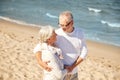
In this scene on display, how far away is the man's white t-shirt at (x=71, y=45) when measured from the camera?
4.45 m

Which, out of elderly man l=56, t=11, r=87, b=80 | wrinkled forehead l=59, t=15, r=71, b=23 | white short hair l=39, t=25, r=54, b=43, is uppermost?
wrinkled forehead l=59, t=15, r=71, b=23

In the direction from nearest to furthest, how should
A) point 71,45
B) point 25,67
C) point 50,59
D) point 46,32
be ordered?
point 46,32
point 50,59
point 71,45
point 25,67

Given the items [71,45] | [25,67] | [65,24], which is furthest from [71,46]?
[25,67]

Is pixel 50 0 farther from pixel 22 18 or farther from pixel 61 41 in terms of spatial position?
pixel 61 41

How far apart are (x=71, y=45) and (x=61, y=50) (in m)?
0.14

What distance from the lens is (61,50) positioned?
4.43 m

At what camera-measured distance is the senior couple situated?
4309mm

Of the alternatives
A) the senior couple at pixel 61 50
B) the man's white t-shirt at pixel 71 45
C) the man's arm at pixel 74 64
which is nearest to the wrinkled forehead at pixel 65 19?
the senior couple at pixel 61 50

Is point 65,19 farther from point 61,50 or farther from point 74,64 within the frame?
point 74,64

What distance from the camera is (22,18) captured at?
29.2 m

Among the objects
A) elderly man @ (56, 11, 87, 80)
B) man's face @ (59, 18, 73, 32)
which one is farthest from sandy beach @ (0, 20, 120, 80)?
man's face @ (59, 18, 73, 32)

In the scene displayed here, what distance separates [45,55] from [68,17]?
1.67 feet

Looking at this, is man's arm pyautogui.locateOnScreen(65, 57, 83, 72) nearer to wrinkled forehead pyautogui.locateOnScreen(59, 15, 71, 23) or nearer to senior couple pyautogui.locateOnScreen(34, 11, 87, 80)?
senior couple pyautogui.locateOnScreen(34, 11, 87, 80)

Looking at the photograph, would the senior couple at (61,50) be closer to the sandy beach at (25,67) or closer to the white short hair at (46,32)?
the white short hair at (46,32)
